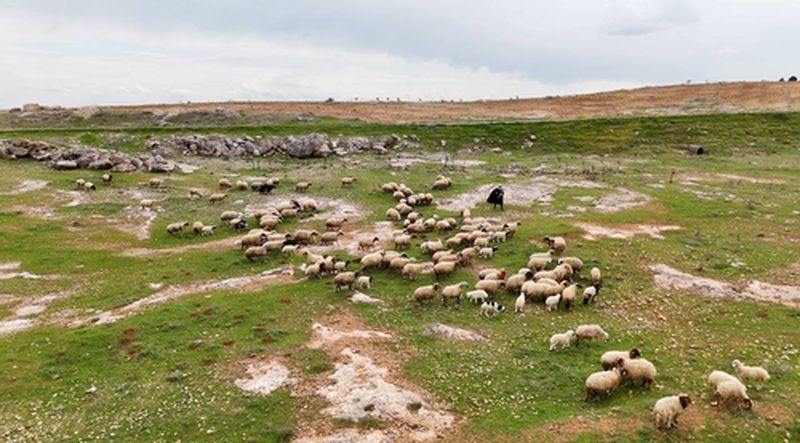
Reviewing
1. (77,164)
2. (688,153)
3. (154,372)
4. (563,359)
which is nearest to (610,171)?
(688,153)

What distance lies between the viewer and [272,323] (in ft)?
67.5

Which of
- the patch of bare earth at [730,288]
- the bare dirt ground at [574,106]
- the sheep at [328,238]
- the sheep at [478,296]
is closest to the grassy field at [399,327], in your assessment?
the patch of bare earth at [730,288]

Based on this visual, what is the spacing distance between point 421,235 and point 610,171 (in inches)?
1031

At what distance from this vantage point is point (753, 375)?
49.5ft

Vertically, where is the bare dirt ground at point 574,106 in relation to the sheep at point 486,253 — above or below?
above

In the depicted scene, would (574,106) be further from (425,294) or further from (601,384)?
(601,384)

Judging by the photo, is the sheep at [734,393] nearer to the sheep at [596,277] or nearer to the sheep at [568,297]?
the sheep at [568,297]

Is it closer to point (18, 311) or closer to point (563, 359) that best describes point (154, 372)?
point (18, 311)

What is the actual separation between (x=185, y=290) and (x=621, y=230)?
2419cm

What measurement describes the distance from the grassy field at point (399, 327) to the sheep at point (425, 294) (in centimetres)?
54

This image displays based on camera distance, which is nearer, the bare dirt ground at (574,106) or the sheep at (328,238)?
the sheep at (328,238)

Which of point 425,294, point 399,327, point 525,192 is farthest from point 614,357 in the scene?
point 525,192

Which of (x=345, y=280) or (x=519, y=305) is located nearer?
(x=519, y=305)

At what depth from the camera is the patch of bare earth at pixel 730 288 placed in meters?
21.4
